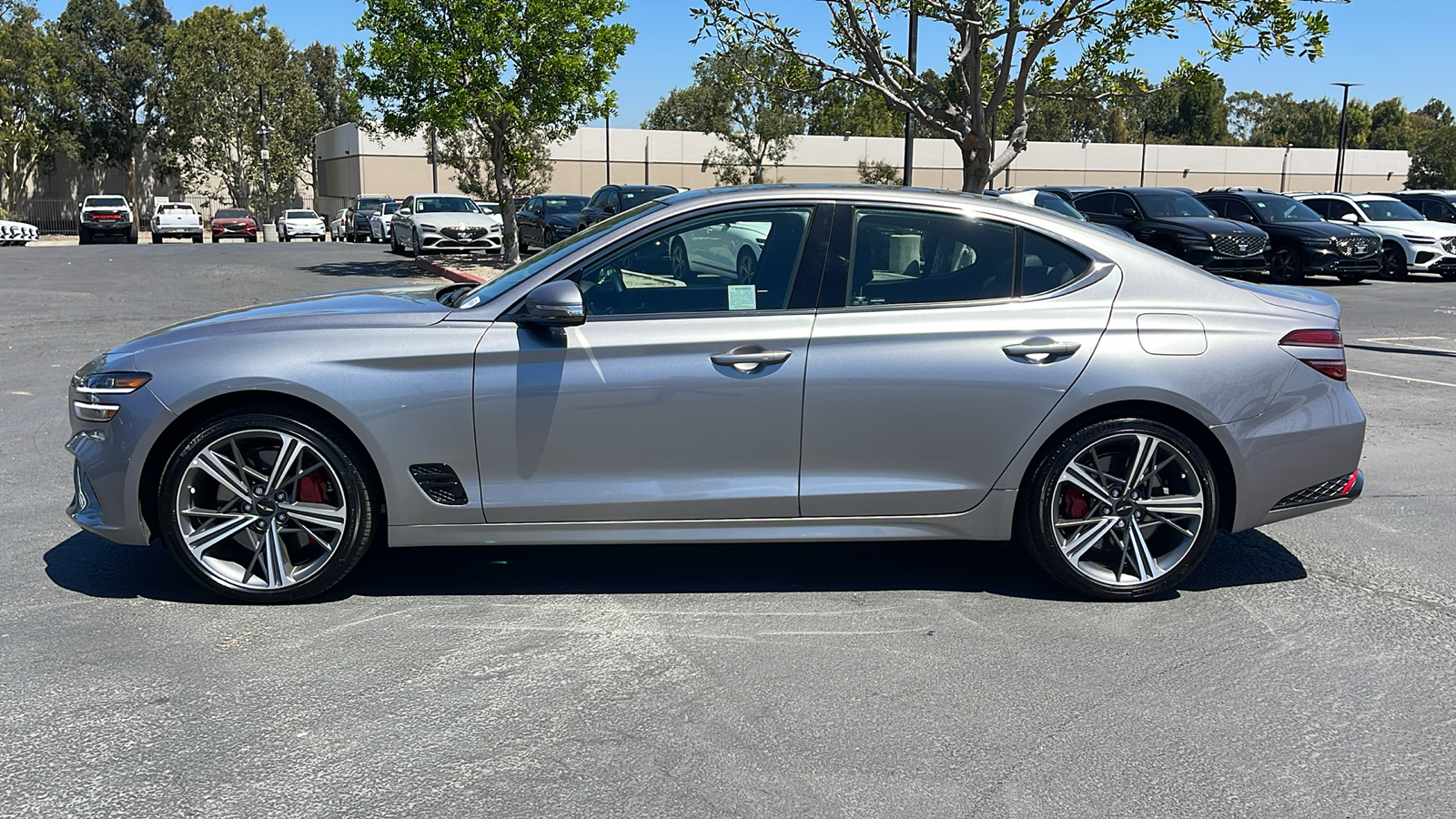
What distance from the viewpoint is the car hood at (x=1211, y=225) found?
2144 centimetres

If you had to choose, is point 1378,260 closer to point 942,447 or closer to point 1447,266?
point 1447,266

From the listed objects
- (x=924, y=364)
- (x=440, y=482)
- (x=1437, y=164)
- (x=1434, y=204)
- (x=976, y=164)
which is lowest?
(x=440, y=482)

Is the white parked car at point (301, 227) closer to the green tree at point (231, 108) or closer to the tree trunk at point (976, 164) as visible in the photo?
the green tree at point (231, 108)

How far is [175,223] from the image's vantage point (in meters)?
44.5

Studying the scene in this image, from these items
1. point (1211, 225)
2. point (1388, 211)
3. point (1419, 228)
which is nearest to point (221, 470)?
point (1211, 225)

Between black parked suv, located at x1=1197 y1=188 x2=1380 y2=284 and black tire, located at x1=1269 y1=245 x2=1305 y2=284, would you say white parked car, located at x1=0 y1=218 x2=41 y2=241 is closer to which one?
black parked suv, located at x1=1197 y1=188 x2=1380 y2=284

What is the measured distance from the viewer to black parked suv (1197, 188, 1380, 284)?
22.4 meters

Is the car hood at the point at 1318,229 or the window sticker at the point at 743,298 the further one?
the car hood at the point at 1318,229

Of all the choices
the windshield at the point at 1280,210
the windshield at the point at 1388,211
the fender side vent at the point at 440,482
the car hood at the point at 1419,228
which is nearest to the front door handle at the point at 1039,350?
the fender side vent at the point at 440,482

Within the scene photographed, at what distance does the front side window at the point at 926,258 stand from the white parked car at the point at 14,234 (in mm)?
41000

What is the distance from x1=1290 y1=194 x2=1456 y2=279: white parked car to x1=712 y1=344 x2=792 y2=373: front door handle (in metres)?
22.3

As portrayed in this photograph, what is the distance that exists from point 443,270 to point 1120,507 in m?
20.3

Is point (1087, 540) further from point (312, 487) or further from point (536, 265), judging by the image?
point (312, 487)

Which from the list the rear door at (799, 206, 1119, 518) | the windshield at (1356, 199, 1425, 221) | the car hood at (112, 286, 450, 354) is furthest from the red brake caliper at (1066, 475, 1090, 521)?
the windshield at (1356, 199, 1425, 221)
